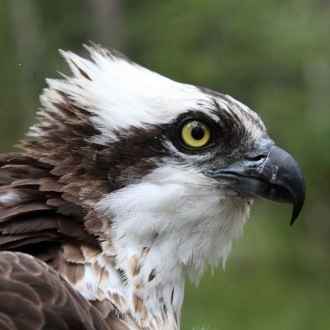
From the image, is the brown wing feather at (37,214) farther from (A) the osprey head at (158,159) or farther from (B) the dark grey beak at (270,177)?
(B) the dark grey beak at (270,177)

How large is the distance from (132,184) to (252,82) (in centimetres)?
1048

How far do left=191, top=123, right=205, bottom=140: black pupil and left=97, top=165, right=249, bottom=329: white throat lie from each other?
172 mm

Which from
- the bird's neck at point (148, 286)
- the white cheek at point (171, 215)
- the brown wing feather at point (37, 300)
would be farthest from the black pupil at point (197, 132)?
the brown wing feather at point (37, 300)

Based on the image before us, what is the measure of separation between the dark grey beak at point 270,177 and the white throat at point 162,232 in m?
0.12

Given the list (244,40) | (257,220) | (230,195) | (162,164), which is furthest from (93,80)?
(244,40)

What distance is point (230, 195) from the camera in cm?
468

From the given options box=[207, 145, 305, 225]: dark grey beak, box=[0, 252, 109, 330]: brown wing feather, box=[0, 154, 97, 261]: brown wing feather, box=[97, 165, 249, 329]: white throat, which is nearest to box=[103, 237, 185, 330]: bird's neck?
box=[97, 165, 249, 329]: white throat

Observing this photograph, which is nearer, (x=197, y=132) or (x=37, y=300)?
(x=37, y=300)

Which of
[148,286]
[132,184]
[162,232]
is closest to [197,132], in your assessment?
[132,184]

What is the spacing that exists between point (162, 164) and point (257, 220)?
866 cm

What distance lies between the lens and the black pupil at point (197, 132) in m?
4.57

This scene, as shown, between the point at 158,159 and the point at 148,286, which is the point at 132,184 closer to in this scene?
the point at 158,159

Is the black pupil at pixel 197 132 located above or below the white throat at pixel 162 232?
above

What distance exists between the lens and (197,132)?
4574 millimetres
